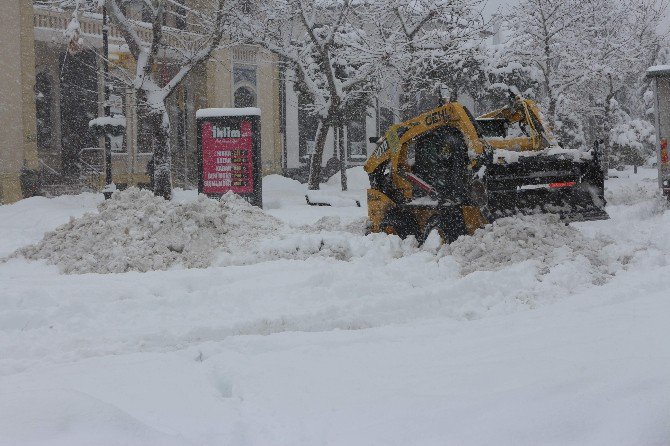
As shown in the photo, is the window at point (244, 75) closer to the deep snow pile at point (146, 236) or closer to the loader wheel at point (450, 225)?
the deep snow pile at point (146, 236)

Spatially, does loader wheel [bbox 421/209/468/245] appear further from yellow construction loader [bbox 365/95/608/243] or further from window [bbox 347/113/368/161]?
window [bbox 347/113/368/161]

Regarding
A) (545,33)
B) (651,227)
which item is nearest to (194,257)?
(651,227)

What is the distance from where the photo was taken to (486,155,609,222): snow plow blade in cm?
822

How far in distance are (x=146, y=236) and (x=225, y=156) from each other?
5.33 meters

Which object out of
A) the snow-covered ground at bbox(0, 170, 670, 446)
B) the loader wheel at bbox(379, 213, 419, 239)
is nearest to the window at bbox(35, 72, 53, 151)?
the snow-covered ground at bbox(0, 170, 670, 446)

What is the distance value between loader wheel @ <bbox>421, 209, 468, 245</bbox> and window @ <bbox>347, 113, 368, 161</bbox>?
2531cm

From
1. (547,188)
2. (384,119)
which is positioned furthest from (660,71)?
(384,119)

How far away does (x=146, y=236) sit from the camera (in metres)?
9.46

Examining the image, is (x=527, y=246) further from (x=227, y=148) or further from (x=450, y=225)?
(x=227, y=148)

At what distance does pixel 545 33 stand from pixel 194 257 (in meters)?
19.9

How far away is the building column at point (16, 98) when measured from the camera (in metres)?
20.2

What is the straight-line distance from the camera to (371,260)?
316 inches

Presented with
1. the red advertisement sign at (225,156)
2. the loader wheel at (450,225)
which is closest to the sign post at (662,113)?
the loader wheel at (450,225)

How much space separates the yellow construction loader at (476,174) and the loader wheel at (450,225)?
0.04ft
